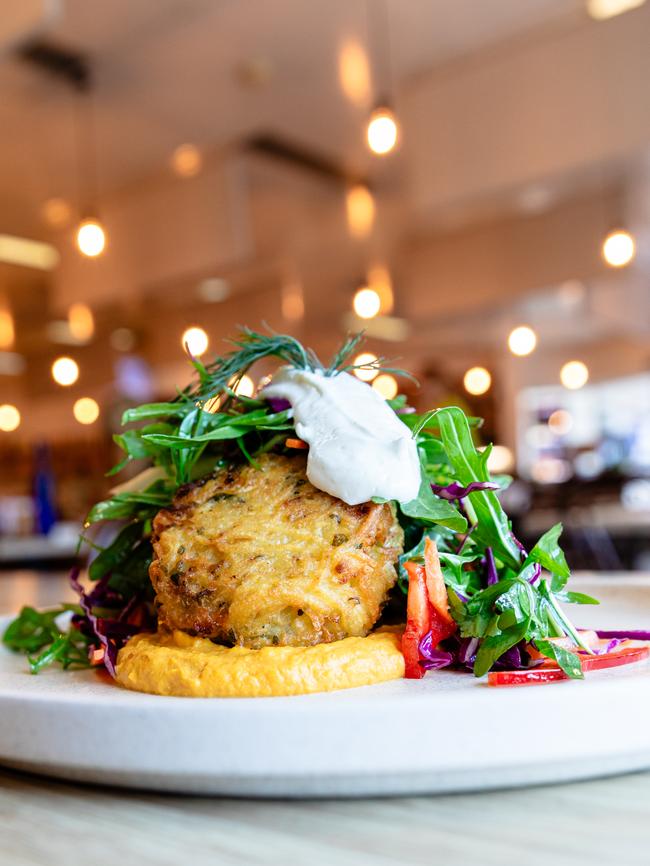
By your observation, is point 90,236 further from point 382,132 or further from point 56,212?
point 56,212

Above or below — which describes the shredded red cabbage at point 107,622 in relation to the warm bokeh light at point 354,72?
below

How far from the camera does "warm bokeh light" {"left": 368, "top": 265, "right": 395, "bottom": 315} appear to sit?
11.6 m

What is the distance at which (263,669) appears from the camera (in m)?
0.91

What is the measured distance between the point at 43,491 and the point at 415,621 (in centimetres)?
564

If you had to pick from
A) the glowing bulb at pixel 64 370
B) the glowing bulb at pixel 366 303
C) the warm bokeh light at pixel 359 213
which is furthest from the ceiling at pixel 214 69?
the glowing bulb at pixel 64 370

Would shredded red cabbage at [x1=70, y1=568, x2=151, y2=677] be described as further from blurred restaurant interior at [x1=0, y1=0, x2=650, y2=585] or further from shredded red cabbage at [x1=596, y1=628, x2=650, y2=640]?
blurred restaurant interior at [x1=0, y1=0, x2=650, y2=585]

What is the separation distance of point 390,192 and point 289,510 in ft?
28.9

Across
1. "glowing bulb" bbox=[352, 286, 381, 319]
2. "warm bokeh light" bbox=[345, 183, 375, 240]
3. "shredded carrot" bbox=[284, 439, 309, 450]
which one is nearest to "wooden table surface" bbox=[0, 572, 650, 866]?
"shredded carrot" bbox=[284, 439, 309, 450]

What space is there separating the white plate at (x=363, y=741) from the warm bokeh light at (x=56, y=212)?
8.73 meters

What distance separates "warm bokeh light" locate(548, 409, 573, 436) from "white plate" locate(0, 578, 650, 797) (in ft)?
60.4

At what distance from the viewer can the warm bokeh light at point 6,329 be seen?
1408cm

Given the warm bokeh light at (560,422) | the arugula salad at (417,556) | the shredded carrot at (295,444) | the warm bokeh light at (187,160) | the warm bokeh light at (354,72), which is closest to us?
the arugula salad at (417,556)

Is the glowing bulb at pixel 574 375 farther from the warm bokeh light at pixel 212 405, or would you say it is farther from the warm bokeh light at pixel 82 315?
the warm bokeh light at pixel 212 405

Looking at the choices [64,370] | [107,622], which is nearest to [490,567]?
[107,622]
